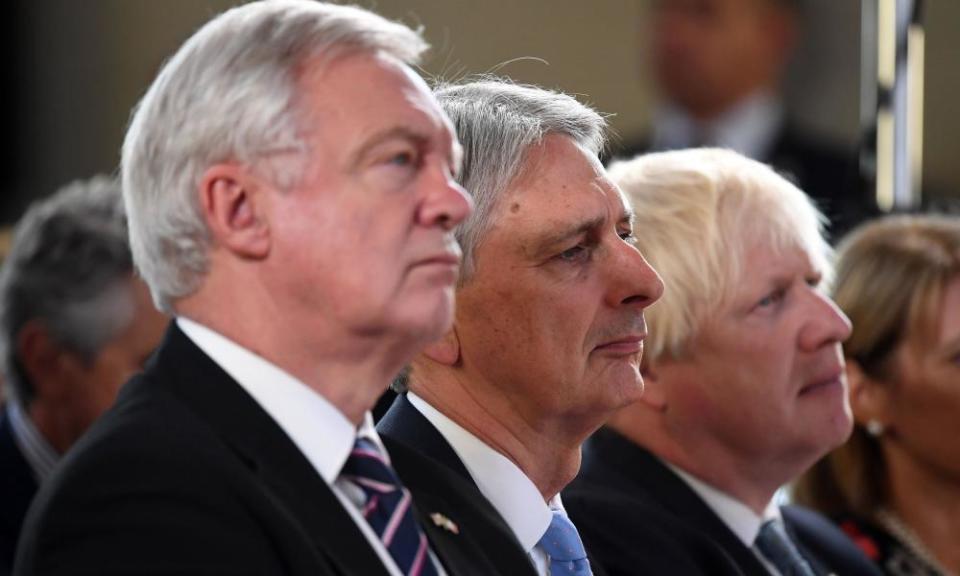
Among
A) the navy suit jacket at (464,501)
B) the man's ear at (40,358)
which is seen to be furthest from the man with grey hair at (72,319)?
the navy suit jacket at (464,501)

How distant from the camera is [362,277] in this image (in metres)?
1.68

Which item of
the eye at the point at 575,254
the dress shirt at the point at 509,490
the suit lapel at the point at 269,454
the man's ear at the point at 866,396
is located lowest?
the man's ear at the point at 866,396

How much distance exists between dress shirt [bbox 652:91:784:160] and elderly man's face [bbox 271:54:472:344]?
460 centimetres

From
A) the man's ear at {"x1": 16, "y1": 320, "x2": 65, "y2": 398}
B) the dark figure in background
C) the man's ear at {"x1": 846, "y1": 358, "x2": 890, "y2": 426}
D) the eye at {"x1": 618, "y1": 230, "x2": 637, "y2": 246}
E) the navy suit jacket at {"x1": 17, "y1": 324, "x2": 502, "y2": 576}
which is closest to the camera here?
the navy suit jacket at {"x1": 17, "y1": 324, "x2": 502, "y2": 576}

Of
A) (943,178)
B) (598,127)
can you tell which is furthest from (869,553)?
(943,178)

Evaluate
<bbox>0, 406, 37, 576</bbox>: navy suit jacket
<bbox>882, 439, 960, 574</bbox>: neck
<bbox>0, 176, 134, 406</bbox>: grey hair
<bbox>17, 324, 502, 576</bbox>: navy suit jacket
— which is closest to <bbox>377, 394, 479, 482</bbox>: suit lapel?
<bbox>17, 324, 502, 576</bbox>: navy suit jacket

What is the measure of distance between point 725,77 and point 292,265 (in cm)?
489

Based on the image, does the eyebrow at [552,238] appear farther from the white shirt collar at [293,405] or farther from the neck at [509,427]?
the white shirt collar at [293,405]

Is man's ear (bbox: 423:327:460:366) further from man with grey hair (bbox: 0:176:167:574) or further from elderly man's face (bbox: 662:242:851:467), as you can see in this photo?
man with grey hair (bbox: 0:176:167:574)

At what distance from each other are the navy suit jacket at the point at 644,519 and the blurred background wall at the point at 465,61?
2.50 metres

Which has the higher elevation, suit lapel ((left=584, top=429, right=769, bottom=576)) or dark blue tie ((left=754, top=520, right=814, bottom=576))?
suit lapel ((left=584, top=429, right=769, bottom=576))

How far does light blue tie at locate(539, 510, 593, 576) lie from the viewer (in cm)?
224

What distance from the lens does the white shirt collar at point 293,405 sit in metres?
1.70

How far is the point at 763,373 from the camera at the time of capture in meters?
2.81
